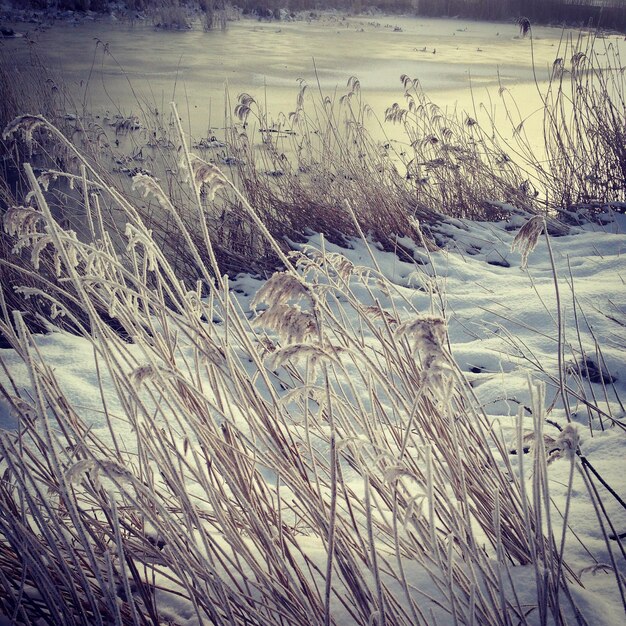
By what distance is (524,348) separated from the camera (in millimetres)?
2330

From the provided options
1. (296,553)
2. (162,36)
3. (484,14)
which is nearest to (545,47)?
(484,14)

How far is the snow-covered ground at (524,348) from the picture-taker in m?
1.27

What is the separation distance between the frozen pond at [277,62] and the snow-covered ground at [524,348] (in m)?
1.91

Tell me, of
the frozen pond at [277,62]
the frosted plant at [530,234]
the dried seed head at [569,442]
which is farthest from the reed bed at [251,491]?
the frozen pond at [277,62]

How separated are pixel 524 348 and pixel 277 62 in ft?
36.2

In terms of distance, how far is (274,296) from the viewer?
84cm

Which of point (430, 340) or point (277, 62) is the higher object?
point (277, 62)

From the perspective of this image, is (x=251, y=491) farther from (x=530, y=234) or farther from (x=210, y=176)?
(x=530, y=234)

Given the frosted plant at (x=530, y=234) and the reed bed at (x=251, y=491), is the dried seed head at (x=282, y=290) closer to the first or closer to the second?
the reed bed at (x=251, y=491)

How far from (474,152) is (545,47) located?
14.0 m

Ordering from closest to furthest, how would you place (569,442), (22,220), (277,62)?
1. (569,442)
2. (22,220)
3. (277,62)

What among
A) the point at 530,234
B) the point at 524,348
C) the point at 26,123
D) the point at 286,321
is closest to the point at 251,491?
the point at 286,321

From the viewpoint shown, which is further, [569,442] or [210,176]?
[210,176]

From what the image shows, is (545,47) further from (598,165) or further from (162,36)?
(598,165)
